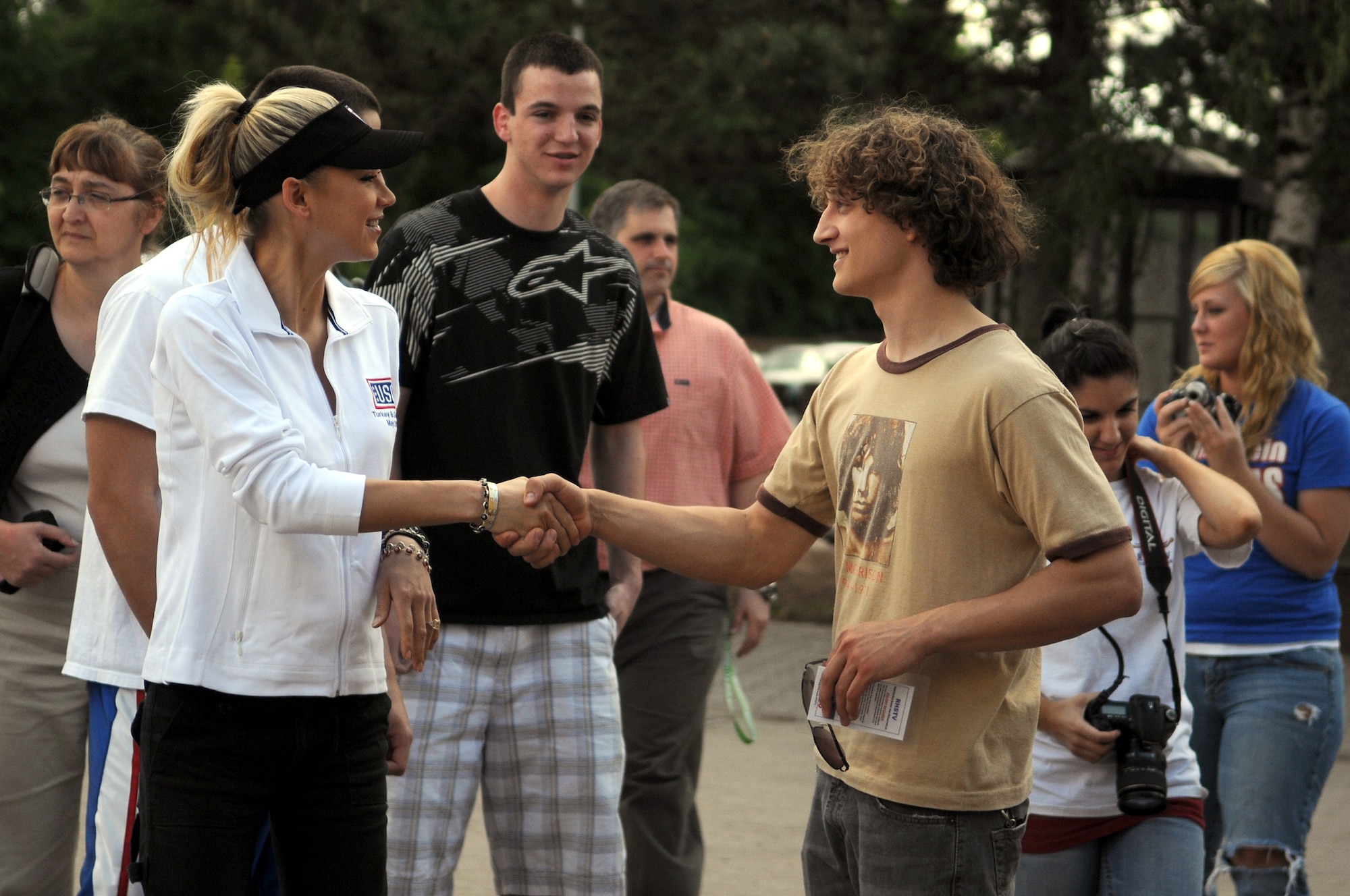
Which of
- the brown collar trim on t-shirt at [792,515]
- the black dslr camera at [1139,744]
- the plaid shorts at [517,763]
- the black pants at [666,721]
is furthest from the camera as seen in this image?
the black pants at [666,721]

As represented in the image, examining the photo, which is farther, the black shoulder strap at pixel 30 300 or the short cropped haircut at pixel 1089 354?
the black shoulder strap at pixel 30 300

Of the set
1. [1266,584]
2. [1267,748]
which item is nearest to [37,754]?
[1267,748]

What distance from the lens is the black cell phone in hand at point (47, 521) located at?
360 centimetres

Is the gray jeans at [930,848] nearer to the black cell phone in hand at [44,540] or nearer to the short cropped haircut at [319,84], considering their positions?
the short cropped haircut at [319,84]

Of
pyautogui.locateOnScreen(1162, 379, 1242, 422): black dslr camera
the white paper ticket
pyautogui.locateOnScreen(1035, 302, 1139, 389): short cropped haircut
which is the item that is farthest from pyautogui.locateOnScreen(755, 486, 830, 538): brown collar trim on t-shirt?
pyautogui.locateOnScreen(1162, 379, 1242, 422): black dslr camera

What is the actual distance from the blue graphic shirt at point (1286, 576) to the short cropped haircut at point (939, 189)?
72.7 inches

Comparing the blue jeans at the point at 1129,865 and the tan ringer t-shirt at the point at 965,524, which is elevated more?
the tan ringer t-shirt at the point at 965,524

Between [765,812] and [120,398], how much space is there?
4469 millimetres

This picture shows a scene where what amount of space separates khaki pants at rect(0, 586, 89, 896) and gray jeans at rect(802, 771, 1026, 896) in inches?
82.2

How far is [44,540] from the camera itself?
3.59 metres

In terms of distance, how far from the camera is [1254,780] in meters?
4.11

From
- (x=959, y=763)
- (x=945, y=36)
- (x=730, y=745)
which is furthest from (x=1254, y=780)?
(x=945, y=36)

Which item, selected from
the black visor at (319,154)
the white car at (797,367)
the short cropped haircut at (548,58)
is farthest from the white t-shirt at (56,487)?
the white car at (797,367)

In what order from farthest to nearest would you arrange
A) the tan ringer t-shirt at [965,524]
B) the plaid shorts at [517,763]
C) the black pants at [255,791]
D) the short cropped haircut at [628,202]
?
the short cropped haircut at [628,202]
the plaid shorts at [517,763]
the black pants at [255,791]
the tan ringer t-shirt at [965,524]
